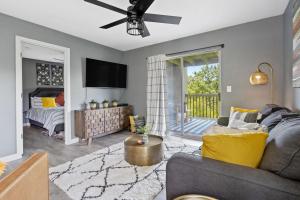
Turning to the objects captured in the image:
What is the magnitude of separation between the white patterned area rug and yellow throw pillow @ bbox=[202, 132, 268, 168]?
1.00m

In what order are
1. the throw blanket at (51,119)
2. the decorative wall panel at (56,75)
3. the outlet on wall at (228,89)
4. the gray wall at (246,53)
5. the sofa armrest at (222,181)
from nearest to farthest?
1. the sofa armrest at (222,181)
2. the gray wall at (246,53)
3. the outlet on wall at (228,89)
4. the throw blanket at (51,119)
5. the decorative wall panel at (56,75)

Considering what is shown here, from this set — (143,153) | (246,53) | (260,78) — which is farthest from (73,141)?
(246,53)

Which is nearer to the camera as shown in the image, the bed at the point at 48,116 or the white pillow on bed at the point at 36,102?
the bed at the point at 48,116

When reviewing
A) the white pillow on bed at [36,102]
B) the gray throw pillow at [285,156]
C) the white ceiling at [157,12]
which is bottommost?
the gray throw pillow at [285,156]

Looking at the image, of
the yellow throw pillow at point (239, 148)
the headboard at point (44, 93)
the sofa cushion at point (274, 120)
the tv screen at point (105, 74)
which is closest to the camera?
the yellow throw pillow at point (239, 148)

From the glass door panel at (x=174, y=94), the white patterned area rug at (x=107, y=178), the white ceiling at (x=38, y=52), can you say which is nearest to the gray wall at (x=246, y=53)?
the glass door panel at (x=174, y=94)

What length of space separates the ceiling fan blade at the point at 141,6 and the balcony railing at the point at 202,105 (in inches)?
131

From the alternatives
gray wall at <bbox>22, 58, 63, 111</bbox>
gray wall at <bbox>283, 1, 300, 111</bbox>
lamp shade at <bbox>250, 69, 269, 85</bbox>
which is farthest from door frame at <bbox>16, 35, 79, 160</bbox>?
gray wall at <bbox>283, 1, 300, 111</bbox>

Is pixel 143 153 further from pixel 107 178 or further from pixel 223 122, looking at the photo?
pixel 223 122

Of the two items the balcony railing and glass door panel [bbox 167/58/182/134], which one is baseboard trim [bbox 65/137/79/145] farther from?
the balcony railing

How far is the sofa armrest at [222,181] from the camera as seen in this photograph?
860 mm

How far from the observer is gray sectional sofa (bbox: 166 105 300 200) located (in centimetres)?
87

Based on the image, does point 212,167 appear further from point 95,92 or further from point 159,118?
point 95,92

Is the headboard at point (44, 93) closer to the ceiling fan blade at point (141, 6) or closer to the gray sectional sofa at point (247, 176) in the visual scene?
the ceiling fan blade at point (141, 6)
